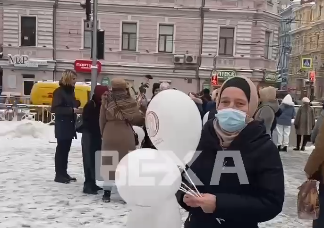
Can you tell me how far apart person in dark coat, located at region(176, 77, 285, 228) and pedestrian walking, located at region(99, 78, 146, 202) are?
3.18m

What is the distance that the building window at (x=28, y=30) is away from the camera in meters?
26.7

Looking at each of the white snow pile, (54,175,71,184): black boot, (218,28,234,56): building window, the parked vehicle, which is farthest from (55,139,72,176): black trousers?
(218,28,234,56): building window


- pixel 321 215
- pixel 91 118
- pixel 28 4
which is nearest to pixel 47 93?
pixel 28 4

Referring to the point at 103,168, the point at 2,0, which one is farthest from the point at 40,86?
the point at 103,168

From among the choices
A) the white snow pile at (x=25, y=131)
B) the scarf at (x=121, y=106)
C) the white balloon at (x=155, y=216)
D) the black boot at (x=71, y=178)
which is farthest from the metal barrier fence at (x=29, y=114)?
the white balloon at (x=155, y=216)

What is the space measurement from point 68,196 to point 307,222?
327 centimetres

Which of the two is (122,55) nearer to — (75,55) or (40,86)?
(75,55)

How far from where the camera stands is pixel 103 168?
541 cm

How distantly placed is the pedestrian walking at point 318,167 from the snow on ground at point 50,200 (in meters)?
1.67

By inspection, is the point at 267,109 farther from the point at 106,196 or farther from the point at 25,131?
the point at 25,131

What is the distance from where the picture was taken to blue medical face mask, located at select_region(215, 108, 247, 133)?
6.66ft

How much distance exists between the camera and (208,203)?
2004 millimetres

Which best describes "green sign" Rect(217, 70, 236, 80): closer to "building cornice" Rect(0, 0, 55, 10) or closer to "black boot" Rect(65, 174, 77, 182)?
"building cornice" Rect(0, 0, 55, 10)

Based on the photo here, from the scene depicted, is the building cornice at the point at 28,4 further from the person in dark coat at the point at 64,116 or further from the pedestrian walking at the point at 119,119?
the pedestrian walking at the point at 119,119
